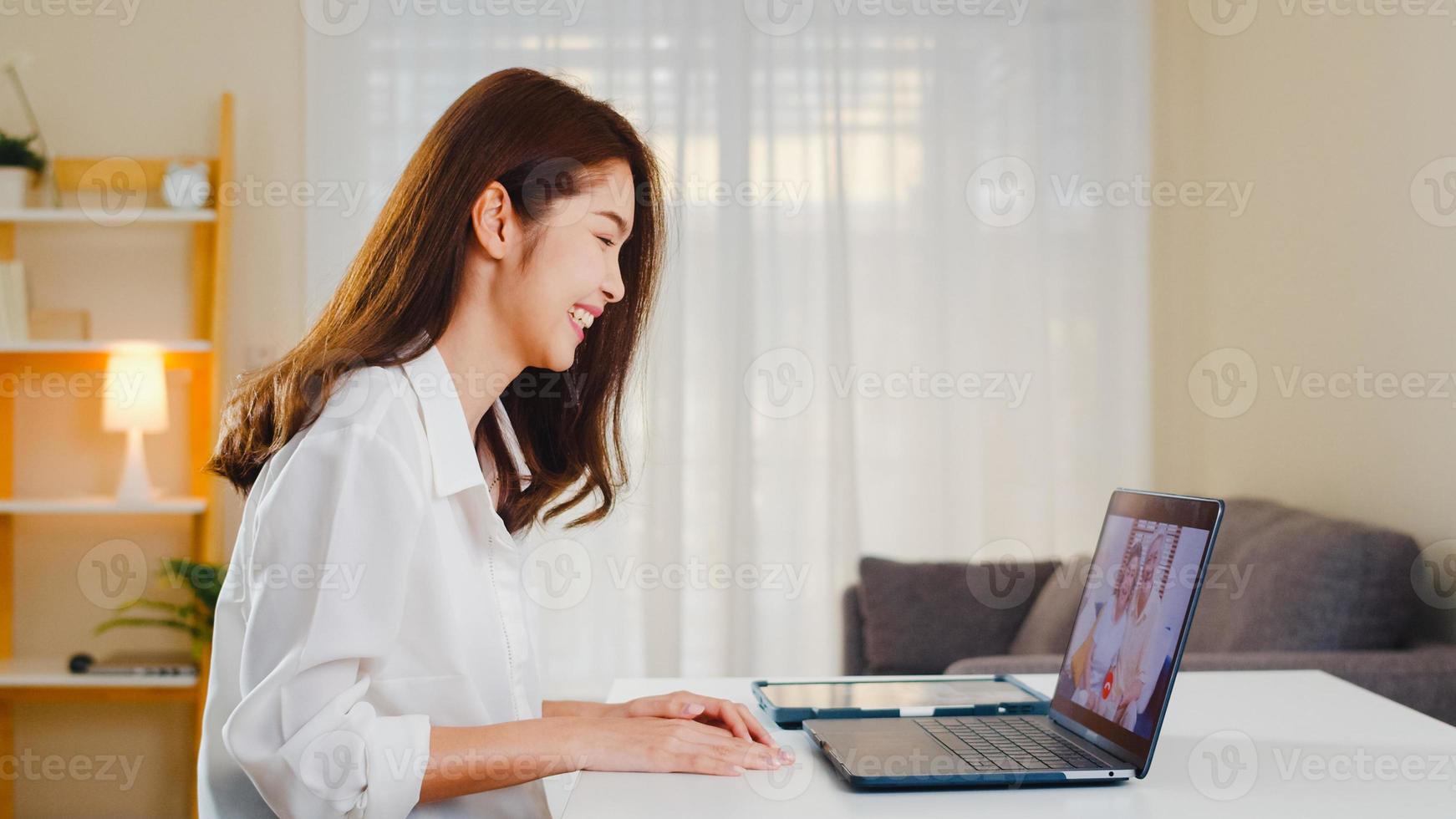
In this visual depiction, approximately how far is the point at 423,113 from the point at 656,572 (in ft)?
4.94

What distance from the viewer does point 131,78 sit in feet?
Answer: 11.0

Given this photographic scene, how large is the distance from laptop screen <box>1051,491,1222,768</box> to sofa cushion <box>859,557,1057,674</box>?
66.0 inches

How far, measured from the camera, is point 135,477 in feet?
10.2

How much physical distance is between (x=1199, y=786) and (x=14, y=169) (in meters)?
3.40

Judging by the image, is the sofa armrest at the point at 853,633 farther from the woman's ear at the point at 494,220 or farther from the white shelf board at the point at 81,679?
the woman's ear at the point at 494,220

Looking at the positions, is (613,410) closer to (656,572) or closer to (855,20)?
(656,572)

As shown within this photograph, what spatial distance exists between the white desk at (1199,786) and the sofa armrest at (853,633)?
179 centimetres

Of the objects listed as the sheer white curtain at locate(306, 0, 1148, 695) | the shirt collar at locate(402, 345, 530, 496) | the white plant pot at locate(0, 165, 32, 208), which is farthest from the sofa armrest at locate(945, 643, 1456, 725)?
the white plant pot at locate(0, 165, 32, 208)

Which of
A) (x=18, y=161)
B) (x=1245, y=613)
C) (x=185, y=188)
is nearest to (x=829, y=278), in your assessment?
(x=1245, y=613)

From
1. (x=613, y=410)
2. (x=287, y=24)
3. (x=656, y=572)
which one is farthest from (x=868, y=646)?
(x=287, y=24)

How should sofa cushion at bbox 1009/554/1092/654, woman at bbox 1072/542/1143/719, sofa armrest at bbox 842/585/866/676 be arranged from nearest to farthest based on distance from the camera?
1. woman at bbox 1072/542/1143/719
2. sofa cushion at bbox 1009/554/1092/654
3. sofa armrest at bbox 842/585/866/676

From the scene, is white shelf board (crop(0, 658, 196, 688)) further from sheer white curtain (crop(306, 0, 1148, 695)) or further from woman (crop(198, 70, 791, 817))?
woman (crop(198, 70, 791, 817))

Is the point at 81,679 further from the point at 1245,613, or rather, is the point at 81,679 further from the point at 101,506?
the point at 1245,613

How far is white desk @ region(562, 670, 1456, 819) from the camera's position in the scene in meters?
0.84
